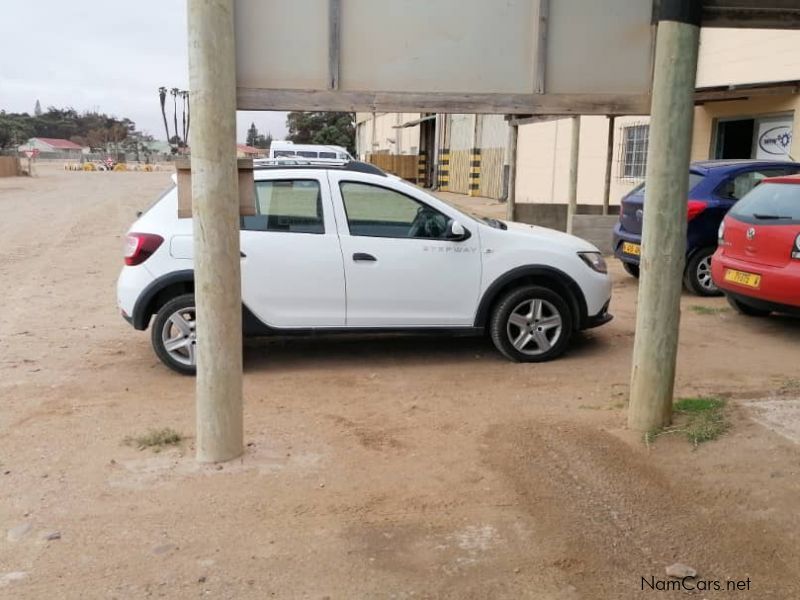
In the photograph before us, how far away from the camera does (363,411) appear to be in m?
5.61

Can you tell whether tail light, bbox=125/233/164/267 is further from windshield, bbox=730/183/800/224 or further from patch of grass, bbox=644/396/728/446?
windshield, bbox=730/183/800/224

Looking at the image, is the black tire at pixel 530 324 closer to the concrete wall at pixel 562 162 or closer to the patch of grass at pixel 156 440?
the patch of grass at pixel 156 440

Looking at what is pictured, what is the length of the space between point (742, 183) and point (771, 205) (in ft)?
8.16

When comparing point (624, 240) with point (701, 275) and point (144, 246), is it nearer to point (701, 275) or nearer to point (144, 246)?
point (701, 275)

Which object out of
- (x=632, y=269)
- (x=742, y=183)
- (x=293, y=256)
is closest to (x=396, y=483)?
(x=293, y=256)

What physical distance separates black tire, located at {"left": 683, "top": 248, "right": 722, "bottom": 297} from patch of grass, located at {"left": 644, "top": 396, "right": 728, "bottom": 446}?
15.6ft

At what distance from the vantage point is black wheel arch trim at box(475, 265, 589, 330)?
263 inches

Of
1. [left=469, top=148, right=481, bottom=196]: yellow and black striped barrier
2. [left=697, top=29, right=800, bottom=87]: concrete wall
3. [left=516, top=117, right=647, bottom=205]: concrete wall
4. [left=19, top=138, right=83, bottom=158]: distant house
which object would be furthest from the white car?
[left=19, top=138, right=83, bottom=158]: distant house

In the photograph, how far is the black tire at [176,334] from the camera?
6.43m

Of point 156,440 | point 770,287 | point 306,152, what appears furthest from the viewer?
point 306,152

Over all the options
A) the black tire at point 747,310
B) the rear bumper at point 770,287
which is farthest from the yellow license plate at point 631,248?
the rear bumper at point 770,287

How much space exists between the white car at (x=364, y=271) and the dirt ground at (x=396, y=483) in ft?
1.26

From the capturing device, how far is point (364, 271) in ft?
21.5

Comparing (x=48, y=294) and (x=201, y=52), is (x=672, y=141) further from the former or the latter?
(x=48, y=294)
